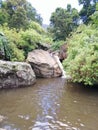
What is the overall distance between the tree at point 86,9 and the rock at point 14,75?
13.6 meters

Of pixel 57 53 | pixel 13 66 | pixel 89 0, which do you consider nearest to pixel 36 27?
pixel 89 0

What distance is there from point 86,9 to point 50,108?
18346 millimetres

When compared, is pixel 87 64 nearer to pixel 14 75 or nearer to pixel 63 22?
pixel 14 75

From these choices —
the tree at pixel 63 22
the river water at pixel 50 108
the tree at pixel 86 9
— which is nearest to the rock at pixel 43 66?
the river water at pixel 50 108

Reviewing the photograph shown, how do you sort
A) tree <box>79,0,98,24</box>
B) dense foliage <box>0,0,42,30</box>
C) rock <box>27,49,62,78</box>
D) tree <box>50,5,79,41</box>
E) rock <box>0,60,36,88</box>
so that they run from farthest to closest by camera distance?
tree <box>50,5,79,41</box> → tree <box>79,0,98,24</box> → dense foliage <box>0,0,42,30</box> → rock <box>27,49,62,78</box> → rock <box>0,60,36,88</box>

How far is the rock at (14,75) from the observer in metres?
12.0

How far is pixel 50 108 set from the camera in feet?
29.2

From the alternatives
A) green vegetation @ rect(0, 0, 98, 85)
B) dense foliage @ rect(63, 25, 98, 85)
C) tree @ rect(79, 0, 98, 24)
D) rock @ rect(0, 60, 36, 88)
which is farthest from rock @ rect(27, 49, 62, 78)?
tree @ rect(79, 0, 98, 24)

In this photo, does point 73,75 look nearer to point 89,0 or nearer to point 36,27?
point 89,0

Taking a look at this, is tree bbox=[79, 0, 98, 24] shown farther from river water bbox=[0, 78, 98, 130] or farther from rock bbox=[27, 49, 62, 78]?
river water bbox=[0, 78, 98, 130]

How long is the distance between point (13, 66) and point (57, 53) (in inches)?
332

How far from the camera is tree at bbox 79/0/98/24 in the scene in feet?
79.2

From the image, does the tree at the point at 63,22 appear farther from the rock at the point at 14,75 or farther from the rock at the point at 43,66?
the rock at the point at 14,75

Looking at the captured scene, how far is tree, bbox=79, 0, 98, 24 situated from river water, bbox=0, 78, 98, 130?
13.5m
